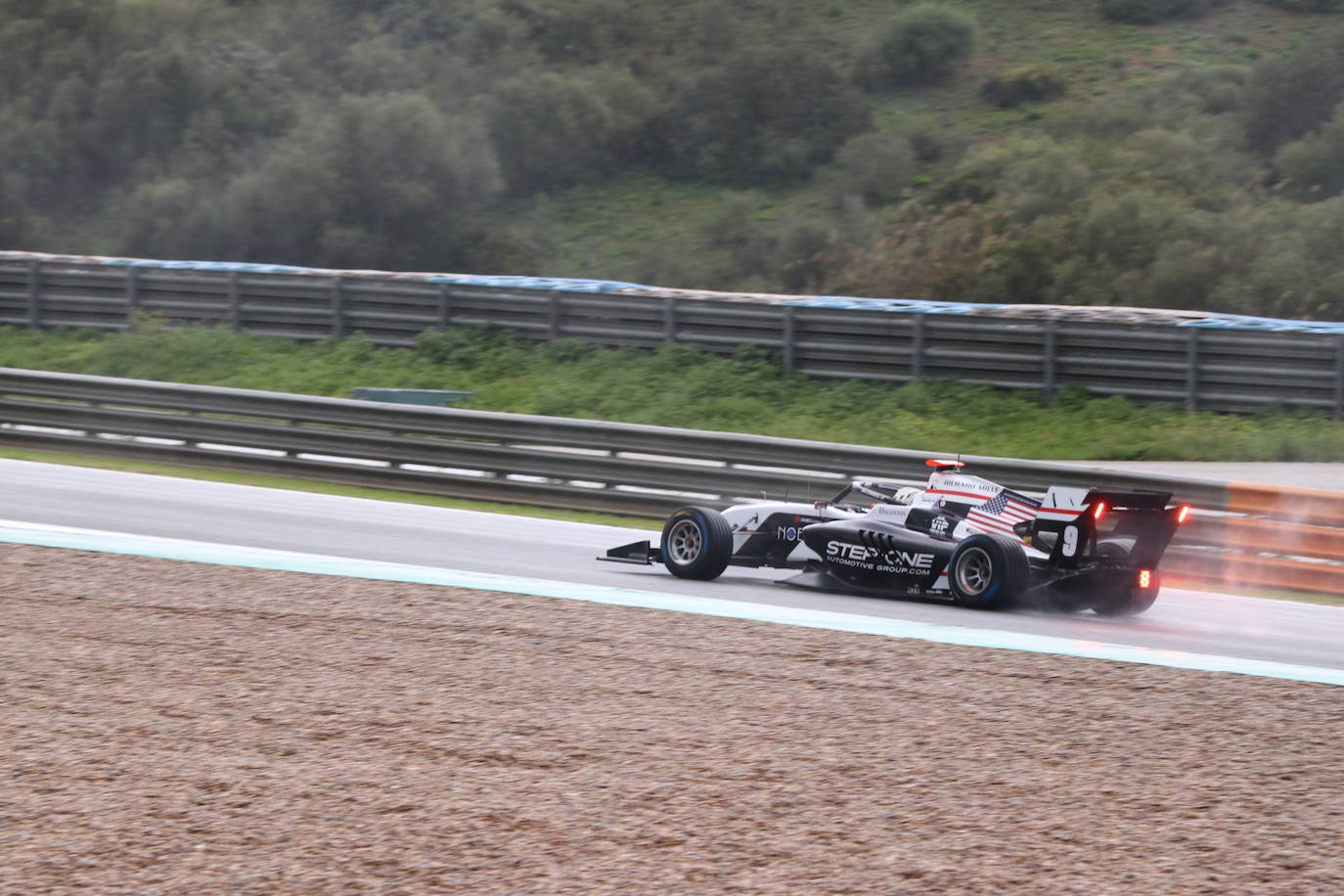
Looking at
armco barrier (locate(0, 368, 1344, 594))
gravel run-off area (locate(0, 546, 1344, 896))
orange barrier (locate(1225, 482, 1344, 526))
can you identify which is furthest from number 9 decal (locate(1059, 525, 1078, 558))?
orange barrier (locate(1225, 482, 1344, 526))

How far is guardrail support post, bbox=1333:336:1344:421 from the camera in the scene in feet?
61.3

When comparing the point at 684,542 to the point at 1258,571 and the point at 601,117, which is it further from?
the point at 601,117

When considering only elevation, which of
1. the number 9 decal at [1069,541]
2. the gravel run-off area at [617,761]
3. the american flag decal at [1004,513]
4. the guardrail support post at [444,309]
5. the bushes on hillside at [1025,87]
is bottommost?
the gravel run-off area at [617,761]

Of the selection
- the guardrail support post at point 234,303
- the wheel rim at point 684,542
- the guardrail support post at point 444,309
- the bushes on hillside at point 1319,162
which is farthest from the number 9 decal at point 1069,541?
the bushes on hillside at point 1319,162

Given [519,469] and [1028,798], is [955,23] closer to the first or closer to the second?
[519,469]

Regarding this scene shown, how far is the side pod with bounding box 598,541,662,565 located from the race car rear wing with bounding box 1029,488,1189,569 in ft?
8.05

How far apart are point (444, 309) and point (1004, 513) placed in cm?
1494

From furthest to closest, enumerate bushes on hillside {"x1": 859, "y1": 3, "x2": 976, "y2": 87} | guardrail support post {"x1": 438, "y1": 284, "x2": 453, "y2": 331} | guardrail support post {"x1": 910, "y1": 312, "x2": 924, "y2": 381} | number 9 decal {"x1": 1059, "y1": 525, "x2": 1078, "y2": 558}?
bushes on hillside {"x1": 859, "y1": 3, "x2": 976, "y2": 87}
guardrail support post {"x1": 438, "y1": 284, "x2": 453, "y2": 331}
guardrail support post {"x1": 910, "y1": 312, "x2": 924, "y2": 381}
number 9 decal {"x1": 1059, "y1": 525, "x2": 1078, "y2": 558}

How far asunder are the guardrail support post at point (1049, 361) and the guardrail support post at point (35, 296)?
1638 centimetres

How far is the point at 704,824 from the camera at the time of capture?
4.87 m

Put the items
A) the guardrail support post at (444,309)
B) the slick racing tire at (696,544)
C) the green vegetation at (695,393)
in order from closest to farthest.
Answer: the slick racing tire at (696,544), the green vegetation at (695,393), the guardrail support post at (444,309)

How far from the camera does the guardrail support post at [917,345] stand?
2038 cm

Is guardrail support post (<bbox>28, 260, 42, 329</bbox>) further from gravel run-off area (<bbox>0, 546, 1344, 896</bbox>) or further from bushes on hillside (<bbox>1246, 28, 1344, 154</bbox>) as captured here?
bushes on hillside (<bbox>1246, 28, 1344, 154</bbox>)

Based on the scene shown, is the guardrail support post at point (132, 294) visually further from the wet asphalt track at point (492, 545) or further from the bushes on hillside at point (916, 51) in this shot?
the bushes on hillside at point (916, 51)
